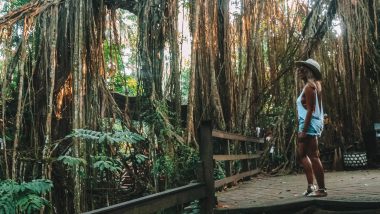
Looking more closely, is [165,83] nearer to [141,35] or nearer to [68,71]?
[141,35]

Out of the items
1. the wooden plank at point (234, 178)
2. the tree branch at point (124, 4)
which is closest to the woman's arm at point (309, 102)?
the wooden plank at point (234, 178)

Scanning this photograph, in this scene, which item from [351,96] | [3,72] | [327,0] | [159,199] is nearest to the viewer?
[159,199]

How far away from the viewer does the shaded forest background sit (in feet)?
17.6

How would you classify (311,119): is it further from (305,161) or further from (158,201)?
(158,201)

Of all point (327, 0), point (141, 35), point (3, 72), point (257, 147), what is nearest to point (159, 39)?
point (141, 35)

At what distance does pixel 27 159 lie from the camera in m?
5.32

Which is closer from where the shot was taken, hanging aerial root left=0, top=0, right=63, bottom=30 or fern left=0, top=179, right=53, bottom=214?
fern left=0, top=179, right=53, bottom=214

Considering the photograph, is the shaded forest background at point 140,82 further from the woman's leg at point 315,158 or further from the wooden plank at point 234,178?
the woman's leg at point 315,158

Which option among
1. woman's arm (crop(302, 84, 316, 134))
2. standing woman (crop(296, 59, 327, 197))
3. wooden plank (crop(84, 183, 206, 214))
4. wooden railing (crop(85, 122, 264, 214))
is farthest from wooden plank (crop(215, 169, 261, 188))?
woman's arm (crop(302, 84, 316, 134))

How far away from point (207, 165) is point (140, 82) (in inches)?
108

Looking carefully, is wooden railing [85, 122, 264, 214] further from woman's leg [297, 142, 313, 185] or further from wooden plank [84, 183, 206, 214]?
woman's leg [297, 142, 313, 185]

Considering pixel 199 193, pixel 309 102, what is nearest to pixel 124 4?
pixel 309 102

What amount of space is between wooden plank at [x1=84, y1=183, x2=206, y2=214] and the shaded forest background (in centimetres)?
127

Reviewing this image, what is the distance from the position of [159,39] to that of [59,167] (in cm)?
228
